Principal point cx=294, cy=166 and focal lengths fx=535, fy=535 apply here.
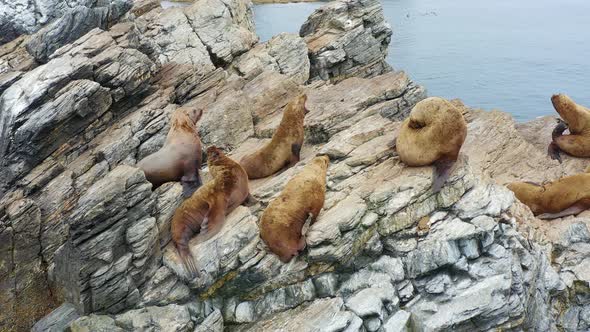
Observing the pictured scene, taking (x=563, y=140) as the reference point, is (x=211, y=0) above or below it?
above

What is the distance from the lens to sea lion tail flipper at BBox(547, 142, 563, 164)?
39.3 feet

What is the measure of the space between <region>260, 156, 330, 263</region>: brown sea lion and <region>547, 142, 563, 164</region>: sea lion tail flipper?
21.2 ft

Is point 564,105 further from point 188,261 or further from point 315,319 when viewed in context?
point 188,261

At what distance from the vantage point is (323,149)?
9.86 m

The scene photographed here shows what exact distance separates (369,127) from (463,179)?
7.46ft

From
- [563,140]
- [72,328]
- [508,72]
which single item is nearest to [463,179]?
[563,140]

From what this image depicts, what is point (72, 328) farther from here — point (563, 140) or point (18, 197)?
point (563, 140)

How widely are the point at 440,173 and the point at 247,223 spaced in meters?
3.32

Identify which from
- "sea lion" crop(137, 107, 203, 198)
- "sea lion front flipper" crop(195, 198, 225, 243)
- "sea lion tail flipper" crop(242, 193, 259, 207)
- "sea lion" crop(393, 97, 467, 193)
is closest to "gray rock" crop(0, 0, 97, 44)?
"sea lion" crop(137, 107, 203, 198)

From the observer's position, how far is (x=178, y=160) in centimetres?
963

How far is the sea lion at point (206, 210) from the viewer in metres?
7.90

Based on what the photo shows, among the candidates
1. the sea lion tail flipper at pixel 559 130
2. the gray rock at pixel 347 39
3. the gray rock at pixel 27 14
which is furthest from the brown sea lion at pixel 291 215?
the gray rock at pixel 27 14

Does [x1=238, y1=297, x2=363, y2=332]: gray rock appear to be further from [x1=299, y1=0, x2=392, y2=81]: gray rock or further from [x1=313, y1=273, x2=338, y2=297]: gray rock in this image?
[x1=299, y1=0, x2=392, y2=81]: gray rock

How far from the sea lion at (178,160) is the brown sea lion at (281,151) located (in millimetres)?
957
